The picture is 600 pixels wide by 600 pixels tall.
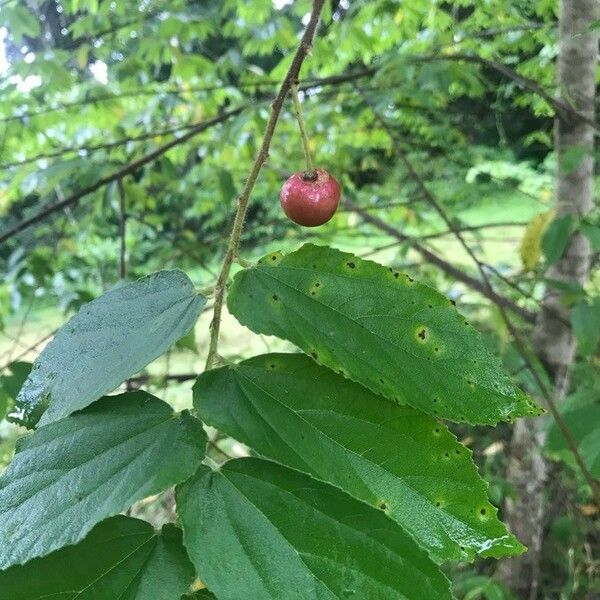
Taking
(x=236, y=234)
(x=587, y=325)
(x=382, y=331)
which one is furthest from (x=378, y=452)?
(x=587, y=325)

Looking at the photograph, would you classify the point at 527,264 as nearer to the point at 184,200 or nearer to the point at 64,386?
the point at 64,386

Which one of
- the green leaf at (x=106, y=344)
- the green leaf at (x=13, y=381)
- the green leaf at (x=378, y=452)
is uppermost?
the green leaf at (x=106, y=344)

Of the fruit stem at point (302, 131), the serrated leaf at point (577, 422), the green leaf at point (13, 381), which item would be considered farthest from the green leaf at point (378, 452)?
the serrated leaf at point (577, 422)

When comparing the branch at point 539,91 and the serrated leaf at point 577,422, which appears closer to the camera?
the serrated leaf at point 577,422

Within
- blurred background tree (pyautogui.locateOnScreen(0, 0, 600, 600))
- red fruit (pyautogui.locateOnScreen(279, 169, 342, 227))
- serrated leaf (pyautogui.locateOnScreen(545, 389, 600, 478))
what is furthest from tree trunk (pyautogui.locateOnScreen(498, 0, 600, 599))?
red fruit (pyautogui.locateOnScreen(279, 169, 342, 227))

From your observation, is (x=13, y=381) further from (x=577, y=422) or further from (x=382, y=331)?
(x=577, y=422)

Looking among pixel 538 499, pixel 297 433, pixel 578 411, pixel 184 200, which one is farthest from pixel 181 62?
pixel 297 433

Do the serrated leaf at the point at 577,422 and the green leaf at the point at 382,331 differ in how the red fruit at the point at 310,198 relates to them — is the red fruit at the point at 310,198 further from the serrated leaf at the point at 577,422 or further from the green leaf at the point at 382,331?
the serrated leaf at the point at 577,422

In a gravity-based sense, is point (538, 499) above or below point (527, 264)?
below
